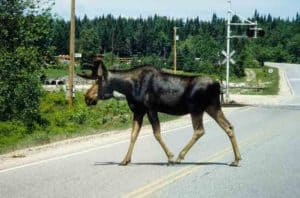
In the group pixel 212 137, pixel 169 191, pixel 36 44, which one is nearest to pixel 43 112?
pixel 36 44

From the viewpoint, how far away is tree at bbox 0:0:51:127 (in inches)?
1118

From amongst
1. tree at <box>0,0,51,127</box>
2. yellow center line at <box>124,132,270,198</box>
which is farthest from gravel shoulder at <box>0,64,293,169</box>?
tree at <box>0,0,51,127</box>

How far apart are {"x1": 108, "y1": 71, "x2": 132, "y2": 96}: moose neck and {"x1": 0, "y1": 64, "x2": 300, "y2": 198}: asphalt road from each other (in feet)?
4.35

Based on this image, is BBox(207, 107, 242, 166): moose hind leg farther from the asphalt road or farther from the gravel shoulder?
the gravel shoulder

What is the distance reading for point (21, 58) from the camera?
2906 centimetres

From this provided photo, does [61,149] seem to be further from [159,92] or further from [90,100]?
[159,92]

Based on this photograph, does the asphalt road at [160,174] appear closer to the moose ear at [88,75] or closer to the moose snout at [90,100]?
the moose snout at [90,100]

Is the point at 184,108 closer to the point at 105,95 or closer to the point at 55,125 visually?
the point at 105,95

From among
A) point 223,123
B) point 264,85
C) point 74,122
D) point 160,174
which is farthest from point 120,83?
point 264,85

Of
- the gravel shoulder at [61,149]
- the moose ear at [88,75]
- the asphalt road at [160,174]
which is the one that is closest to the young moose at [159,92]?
the moose ear at [88,75]

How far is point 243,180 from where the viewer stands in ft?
32.1

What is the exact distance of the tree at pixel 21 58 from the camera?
28.4 metres

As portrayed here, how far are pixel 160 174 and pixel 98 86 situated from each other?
6.01ft

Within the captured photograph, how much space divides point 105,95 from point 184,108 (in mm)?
1361
